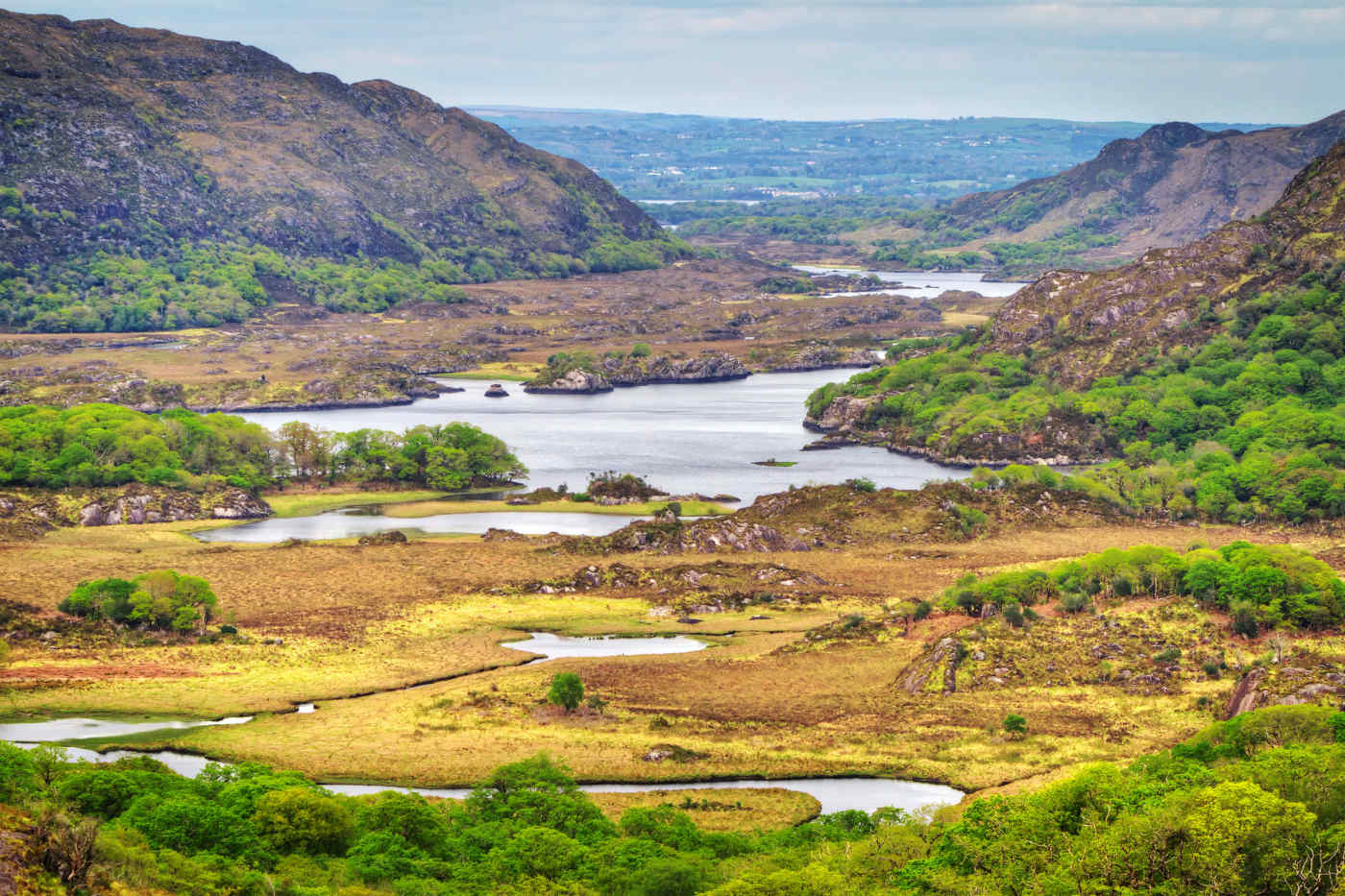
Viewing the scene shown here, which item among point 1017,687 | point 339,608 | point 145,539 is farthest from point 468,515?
point 1017,687

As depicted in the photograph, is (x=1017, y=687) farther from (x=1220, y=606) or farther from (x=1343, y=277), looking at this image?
(x=1343, y=277)

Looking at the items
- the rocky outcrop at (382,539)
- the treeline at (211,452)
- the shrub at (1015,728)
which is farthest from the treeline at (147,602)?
the shrub at (1015,728)

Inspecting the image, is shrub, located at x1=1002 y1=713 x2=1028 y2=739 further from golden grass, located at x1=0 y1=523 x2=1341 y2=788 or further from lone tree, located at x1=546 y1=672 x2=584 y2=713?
lone tree, located at x1=546 y1=672 x2=584 y2=713

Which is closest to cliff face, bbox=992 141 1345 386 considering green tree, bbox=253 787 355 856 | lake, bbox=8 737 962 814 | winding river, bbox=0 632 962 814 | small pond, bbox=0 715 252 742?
lake, bbox=8 737 962 814

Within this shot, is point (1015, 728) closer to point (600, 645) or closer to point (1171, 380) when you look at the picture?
point (600, 645)

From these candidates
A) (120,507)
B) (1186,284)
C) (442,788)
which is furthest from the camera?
(1186,284)

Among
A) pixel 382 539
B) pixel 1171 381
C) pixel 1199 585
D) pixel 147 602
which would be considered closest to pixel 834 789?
pixel 1199 585
